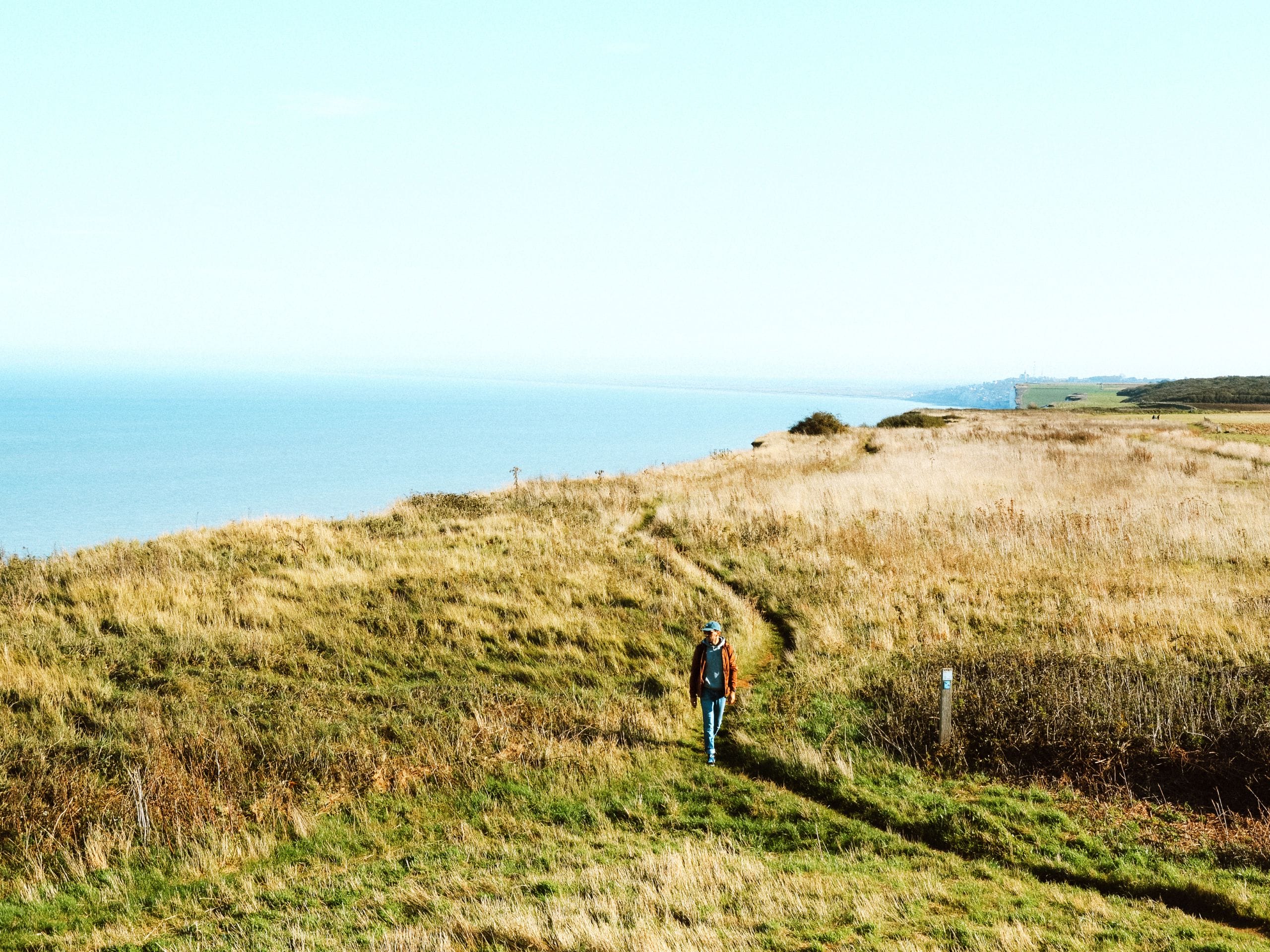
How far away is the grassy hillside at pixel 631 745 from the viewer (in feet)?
23.9

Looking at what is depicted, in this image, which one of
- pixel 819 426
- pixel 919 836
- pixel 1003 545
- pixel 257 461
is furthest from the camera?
pixel 257 461

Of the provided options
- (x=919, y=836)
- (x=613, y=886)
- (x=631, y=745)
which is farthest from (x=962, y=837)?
(x=631, y=745)

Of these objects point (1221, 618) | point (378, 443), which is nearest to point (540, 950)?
point (1221, 618)

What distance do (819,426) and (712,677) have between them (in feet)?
168

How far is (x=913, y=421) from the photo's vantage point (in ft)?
229

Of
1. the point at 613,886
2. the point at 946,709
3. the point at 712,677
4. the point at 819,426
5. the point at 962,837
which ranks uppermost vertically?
the point at 819,426

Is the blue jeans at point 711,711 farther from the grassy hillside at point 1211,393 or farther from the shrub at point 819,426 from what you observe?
the grassy hillside at point 1211,393

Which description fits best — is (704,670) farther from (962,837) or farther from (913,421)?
(913,421)

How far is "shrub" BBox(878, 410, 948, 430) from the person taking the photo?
219ft

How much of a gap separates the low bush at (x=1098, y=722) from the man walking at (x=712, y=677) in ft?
7.55

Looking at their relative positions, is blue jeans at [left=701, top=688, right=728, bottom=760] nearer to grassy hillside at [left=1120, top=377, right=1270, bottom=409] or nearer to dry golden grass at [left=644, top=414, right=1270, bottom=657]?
dry golden grass at [left=644, top=414, right=1270, bottom=657]

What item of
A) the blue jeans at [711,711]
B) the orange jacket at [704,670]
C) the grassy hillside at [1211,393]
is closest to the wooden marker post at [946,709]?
the orange jacket at [704,670]

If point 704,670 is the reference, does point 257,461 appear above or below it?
below

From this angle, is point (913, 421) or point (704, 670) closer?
point (704, 670)
